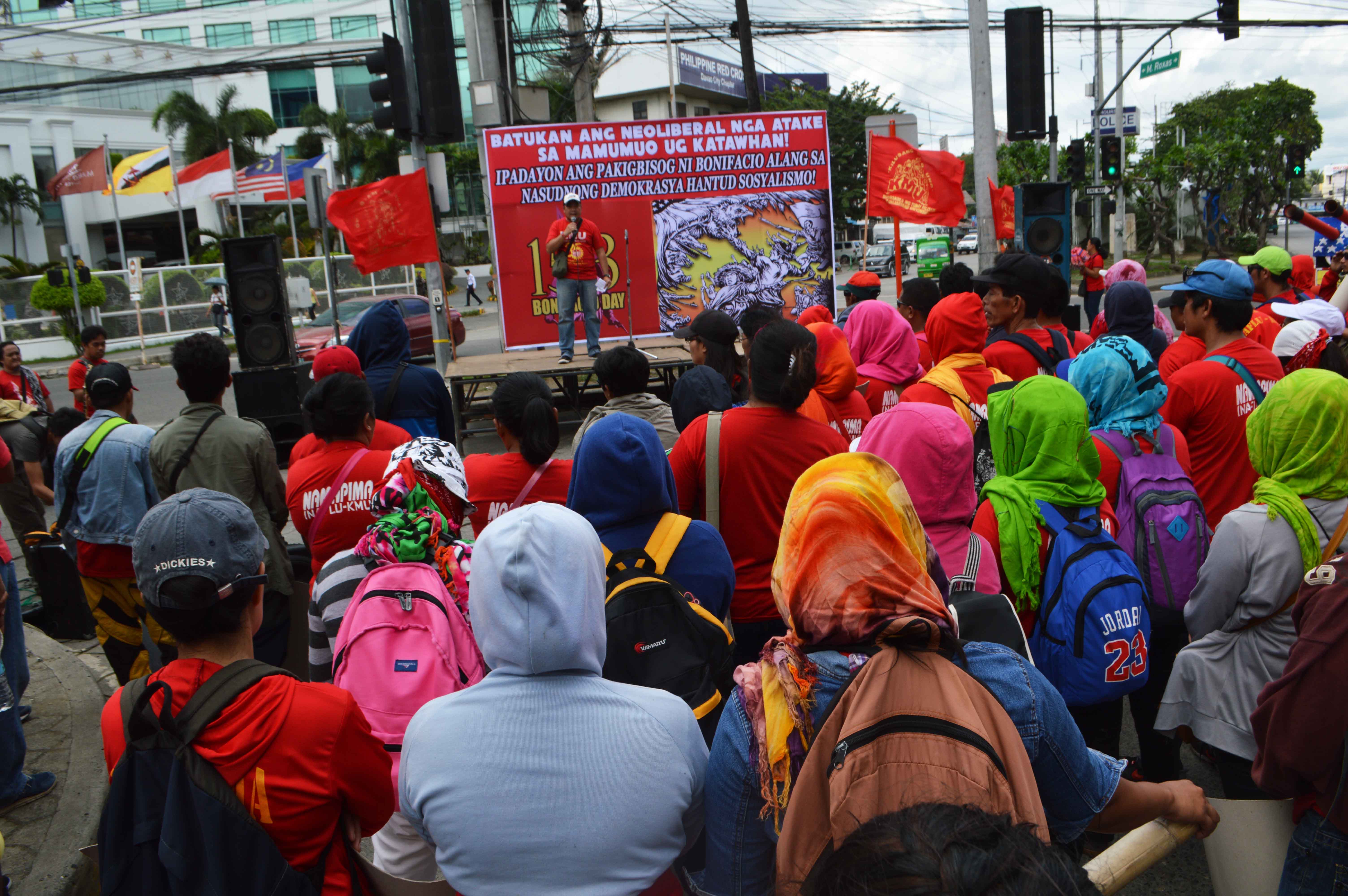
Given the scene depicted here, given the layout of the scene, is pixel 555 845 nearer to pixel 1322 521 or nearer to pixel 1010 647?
pixel 1010 647

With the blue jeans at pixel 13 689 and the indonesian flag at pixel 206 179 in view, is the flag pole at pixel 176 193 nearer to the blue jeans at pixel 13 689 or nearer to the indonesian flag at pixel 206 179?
the indonesian flag at pixel 206 179

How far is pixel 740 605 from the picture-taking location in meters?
3.19

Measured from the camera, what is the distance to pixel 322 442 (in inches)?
150

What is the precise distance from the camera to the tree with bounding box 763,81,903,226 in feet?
164

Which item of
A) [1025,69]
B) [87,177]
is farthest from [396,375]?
[87,177]

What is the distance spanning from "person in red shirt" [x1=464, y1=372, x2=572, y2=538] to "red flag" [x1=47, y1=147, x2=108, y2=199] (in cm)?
2810

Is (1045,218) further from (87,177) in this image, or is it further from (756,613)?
(87,177)

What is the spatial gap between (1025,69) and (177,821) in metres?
12.3

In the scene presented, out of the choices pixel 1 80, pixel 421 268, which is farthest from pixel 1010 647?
pixel 1 80

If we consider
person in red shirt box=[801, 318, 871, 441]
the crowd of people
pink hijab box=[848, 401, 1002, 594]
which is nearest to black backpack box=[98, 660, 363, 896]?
the crowd of people

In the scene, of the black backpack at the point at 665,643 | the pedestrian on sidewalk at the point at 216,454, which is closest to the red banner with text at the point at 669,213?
the pedestrian on sidewalk at the point at 216,454

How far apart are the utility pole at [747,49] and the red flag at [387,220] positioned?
9.94m

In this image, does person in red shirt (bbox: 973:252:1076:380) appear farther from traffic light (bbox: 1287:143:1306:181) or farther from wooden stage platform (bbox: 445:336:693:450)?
traffic light (bbox: 1287:143:1306:181)

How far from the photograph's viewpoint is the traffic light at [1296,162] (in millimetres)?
19078
